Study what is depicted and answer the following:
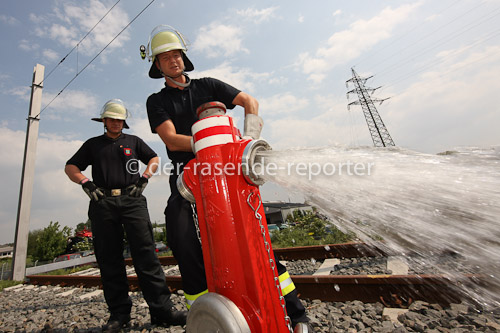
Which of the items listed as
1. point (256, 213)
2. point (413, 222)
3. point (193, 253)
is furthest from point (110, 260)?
point (413, 222)

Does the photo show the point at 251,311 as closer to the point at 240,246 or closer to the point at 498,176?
the point at 240,246

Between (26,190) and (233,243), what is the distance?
12.7 metres

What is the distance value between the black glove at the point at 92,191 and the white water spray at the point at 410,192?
250cm

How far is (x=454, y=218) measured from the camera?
1.26 meters

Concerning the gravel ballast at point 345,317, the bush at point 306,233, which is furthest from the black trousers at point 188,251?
the bush at point 306,233

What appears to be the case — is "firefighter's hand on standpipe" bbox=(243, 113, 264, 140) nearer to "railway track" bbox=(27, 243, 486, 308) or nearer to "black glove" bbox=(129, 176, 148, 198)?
"railway track" bbox=(27, 243, 486, 308)

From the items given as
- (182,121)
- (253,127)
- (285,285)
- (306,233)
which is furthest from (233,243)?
(306,233)

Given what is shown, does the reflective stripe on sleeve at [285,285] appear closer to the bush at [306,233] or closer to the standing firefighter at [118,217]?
the standing firefighter at [118,217]

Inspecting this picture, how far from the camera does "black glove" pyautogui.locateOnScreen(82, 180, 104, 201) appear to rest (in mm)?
2992

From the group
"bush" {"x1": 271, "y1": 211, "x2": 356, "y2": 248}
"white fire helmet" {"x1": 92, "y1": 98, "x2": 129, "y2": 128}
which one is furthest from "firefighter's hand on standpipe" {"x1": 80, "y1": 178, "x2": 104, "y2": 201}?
"bush" {"x1": 271, "y1": 211, "x2": 356, "y2": 248}

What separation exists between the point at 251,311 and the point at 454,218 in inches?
41.0

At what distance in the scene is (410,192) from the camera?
127 centimetres

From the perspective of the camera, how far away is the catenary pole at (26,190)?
9641 millimetres

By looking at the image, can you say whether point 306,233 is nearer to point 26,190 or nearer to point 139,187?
point 139,187
